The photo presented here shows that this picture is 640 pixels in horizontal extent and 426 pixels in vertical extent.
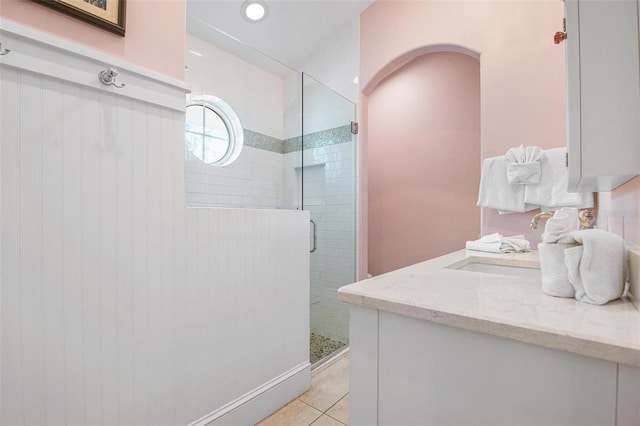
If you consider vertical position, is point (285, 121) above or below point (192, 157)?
above

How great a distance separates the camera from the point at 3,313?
93 cm

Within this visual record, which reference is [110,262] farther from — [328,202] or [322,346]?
[322,346]

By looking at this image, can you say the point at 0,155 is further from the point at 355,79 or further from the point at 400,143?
the point at 400,143

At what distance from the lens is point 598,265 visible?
0.72 metres

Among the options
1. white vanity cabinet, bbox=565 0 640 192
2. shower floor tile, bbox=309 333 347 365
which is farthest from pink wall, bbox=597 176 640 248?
shower floor tile, bbox=309 333 347 365

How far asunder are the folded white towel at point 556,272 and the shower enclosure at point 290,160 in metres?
1.47

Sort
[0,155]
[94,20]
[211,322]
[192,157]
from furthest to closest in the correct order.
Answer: [192,157] < [211,322] < [94,20] < [0,155]

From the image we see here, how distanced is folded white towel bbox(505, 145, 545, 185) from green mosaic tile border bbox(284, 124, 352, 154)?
1332 millimetres

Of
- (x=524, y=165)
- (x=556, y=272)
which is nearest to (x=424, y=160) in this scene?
(x=524, y=165)

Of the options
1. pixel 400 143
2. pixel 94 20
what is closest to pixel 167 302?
pixel 94 20

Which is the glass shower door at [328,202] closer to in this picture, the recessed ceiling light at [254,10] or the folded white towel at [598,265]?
the recessed ceiling light at [254,10]

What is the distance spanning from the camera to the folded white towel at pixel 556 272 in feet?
2.52

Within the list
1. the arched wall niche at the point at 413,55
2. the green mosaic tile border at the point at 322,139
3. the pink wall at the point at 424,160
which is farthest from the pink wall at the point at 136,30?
the pink wall at the point at 424,160

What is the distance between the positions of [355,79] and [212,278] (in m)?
2.22
